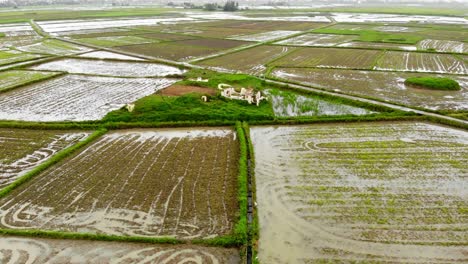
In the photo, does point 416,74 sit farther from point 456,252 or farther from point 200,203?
point 200,203

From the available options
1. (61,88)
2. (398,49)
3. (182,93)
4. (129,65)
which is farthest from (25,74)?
(398,49)

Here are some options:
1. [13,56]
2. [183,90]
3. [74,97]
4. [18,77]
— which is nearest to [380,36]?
[183,90]

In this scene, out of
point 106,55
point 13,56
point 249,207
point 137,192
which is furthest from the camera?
point 106,55

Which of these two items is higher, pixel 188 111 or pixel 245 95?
pixel 245 95

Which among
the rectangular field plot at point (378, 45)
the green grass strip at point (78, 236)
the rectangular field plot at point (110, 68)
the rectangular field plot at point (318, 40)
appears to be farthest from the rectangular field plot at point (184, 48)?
the green grass strip at point (78, 236)

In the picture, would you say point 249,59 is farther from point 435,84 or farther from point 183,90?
A: point 435,84

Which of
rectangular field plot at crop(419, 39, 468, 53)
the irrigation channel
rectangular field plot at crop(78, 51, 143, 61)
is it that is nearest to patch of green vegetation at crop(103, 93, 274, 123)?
the irrigation channel
